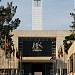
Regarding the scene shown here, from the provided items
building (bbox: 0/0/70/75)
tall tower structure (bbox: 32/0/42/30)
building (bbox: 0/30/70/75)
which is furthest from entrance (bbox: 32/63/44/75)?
tall tower structure (bbox: 32/0/42/30)

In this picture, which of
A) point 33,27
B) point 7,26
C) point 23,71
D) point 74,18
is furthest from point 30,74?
point 7,26

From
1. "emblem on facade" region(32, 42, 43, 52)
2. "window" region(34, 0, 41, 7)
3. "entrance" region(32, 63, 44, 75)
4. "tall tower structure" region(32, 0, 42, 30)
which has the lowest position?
"entrance" region(32, 63, 44, 75)

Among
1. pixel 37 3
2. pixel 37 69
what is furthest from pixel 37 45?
pixel 37 3

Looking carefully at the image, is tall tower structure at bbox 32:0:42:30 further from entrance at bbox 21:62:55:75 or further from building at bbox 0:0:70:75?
building at bbox 0:0:70:75

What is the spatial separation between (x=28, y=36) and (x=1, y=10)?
215 ft

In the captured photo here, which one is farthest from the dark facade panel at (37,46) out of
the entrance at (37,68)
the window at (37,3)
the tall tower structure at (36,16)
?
the window at (37,3)

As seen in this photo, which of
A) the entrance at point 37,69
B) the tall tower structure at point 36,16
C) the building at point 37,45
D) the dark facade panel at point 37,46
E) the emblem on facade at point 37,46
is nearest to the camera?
the building at point 37,45

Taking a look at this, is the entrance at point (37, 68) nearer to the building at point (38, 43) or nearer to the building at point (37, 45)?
the building at point (37, 45)

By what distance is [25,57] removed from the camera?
132000 millimetres

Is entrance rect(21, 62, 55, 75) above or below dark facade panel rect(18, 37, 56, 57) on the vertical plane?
below

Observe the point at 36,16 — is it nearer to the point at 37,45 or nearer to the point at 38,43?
the point at 38,43

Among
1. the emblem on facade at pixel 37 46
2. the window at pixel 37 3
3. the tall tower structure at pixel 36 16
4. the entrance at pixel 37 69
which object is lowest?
the entrance at pixel 37 69

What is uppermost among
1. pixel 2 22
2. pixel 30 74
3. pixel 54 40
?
pixel 2 22

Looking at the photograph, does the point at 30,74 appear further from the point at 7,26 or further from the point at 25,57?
the point at 7,26
